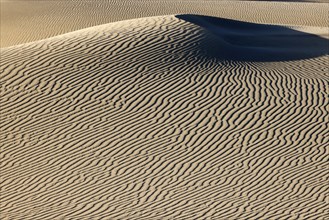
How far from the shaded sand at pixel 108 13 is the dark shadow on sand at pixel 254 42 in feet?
13.9

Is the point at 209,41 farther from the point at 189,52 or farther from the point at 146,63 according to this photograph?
the point at 146,63

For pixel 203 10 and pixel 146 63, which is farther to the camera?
pixel 203 10

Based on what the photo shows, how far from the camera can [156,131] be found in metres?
13.7

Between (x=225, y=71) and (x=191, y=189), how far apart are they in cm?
590

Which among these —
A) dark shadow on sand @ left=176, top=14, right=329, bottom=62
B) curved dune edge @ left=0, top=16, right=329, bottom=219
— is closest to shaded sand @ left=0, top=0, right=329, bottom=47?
dark shadow on sand @ left=176, top=14, right=329, bottom=62

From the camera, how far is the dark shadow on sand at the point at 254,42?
1864 cm

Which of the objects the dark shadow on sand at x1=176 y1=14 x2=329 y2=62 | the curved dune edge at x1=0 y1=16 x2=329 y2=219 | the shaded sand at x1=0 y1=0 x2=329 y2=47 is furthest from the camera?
the shaded sand at x1=0 y1=0 x2=329 y2=47

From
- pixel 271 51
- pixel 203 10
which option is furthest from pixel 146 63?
pixel 203 10

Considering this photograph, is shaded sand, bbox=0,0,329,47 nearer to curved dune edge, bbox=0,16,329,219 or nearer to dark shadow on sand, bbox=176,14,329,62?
dark shadow on sand, bbox=176,14,329,62

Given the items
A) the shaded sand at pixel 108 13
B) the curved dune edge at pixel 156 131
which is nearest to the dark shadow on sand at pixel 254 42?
the curved dune edge at pixel 156 131

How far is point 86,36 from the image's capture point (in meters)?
18.2

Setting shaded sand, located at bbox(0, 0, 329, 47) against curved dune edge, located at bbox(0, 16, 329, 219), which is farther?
shaded sand, located at bbox(0, 0, 329, 47)

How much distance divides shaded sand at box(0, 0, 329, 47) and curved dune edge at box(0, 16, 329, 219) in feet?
25.8

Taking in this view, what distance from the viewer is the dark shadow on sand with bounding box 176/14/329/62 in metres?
18.6
